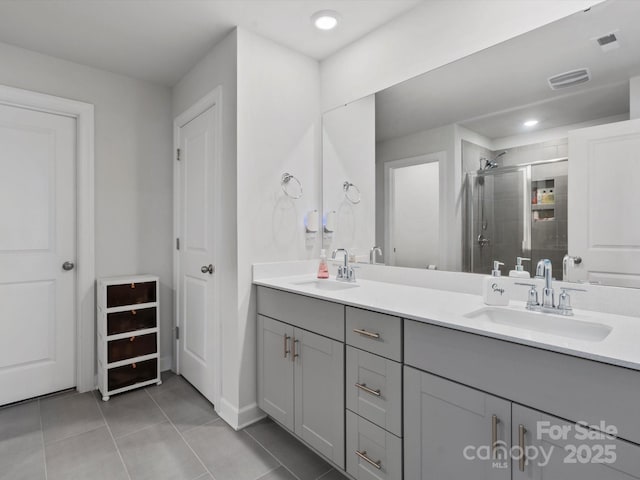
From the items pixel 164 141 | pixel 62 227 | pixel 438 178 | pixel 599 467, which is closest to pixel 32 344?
pixel 62 227

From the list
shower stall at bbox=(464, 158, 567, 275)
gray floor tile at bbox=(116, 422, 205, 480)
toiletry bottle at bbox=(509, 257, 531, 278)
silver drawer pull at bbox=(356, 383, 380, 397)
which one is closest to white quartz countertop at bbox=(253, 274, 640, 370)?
toiletry bottle at bbox=(509, 257, 531, 278)

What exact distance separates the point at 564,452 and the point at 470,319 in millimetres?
428

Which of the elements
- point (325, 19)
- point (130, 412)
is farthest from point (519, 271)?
point (130, 412)

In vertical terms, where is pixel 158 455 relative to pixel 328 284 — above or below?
below

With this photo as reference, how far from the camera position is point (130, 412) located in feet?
7.34

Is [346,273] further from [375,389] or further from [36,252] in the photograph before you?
[36,252]

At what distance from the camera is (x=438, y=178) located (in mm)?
1843

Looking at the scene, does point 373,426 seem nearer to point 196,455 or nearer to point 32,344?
point 196,455

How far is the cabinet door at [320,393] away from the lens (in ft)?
5.09

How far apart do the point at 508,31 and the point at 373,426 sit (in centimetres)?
183

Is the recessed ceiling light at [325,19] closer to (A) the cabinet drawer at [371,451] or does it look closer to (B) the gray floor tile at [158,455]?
(A) the cabinet drawer at [371,451]

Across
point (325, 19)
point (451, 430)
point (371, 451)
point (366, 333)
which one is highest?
point (325, 19)

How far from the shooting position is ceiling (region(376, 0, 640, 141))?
1304 mm

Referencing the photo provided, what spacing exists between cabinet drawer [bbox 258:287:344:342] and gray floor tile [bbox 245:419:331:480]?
2.24 ft
